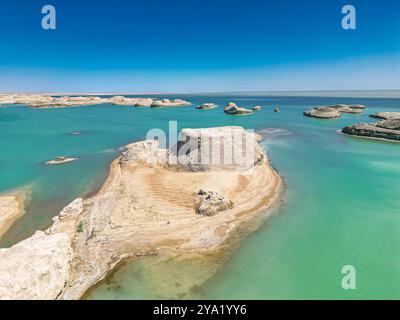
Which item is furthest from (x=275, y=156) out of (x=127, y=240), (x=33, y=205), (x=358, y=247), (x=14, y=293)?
(x=14, y=293)

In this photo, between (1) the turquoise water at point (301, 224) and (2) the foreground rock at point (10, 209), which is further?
(2) the foreground rock at point (10, 209)

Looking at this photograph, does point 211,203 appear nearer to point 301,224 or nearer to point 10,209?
point 301,224

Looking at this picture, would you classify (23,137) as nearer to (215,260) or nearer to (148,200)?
(148,200)

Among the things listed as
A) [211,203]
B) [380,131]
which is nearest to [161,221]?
[211,203]

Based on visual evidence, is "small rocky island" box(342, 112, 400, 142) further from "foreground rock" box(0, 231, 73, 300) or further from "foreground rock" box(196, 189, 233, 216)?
"foreground rock" box(0, 231, 73, 300)

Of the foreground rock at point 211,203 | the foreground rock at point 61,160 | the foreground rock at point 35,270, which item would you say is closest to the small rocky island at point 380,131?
the foreground rock at point 211,203

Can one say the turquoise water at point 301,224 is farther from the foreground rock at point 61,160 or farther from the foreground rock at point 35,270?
the foreground rock at point 35,270
